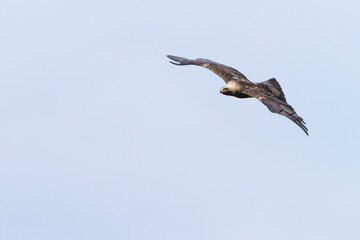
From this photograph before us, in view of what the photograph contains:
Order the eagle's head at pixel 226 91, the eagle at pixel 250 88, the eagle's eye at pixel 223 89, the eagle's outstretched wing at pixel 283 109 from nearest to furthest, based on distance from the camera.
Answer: the eagle's outstretched wing at pixel 283 109 < the eagle at pixel 250 88 < the eagle's head at pixel 226 91 < the eagle's eye at pixel 223 89

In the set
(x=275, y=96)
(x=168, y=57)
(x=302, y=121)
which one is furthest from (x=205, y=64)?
(x=302, y=121)

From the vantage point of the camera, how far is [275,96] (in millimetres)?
44844

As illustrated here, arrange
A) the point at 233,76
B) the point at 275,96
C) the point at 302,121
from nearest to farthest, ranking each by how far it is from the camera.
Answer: the point at 302,121
the point at 275,96
the point at 233,76

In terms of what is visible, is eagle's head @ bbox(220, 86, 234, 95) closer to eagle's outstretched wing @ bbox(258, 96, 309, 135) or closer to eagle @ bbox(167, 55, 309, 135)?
eagle @ bbox(167, 55, 309, 135)

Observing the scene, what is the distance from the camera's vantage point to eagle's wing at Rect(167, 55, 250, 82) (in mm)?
48062

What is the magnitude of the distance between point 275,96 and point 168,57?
8.21m

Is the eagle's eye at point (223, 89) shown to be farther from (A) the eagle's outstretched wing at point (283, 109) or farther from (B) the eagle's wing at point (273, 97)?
(A) the eagle's outstretched wing at point (283, 109)

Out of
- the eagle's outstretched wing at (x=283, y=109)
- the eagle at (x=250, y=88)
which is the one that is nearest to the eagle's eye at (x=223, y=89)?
the eagle at (x=250, y=88)

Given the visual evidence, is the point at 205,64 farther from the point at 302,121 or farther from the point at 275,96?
the point at 302,121

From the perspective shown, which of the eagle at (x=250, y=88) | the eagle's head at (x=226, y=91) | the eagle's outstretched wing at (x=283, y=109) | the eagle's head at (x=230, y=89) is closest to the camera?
the eagle's outstretched wing at (x=283, y=109)

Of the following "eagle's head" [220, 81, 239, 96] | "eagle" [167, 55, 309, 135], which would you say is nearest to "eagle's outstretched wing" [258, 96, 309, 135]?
"eagle" [167, 55, 309, 135]

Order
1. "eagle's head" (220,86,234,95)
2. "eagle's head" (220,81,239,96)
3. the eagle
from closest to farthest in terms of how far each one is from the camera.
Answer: the eagle
"eagle's head" (220,81,239,96)
"eagle's head" (220,86,234,95)

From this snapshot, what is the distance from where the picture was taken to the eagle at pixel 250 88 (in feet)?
136

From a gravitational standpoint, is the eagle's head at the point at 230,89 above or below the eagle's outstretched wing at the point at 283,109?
below
